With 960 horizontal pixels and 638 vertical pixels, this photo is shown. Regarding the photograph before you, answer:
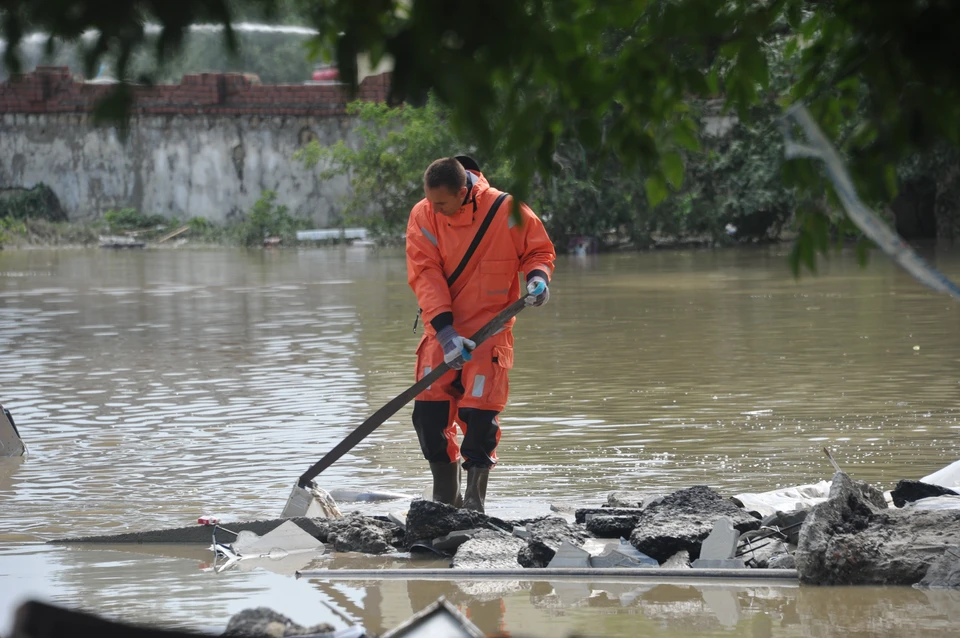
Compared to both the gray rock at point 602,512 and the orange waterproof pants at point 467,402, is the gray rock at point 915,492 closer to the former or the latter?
the gray rock at point 602,512

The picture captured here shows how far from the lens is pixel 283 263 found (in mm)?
31266

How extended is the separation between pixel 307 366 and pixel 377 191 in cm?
2203

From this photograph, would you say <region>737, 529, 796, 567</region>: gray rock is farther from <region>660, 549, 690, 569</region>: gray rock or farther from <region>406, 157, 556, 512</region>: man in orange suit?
<region>406, 157, 556, 512</region>: man in orange suit

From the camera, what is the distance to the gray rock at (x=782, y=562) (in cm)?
573

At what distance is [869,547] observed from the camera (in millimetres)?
5504

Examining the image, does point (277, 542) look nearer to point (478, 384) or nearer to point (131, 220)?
point (478, 384)

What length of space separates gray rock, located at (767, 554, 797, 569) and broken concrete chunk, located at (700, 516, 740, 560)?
157mm

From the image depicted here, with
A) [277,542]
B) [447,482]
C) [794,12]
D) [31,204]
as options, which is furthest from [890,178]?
[31,204]

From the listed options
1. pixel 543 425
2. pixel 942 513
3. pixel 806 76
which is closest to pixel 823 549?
pixel 942 513

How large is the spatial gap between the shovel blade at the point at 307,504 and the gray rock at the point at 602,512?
4.02ft

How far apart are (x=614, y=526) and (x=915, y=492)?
136 cm

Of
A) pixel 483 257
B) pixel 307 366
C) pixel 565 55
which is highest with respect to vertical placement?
pixel 565 55

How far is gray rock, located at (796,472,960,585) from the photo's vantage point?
17.8 ft

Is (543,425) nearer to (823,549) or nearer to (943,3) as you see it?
(823,549)
